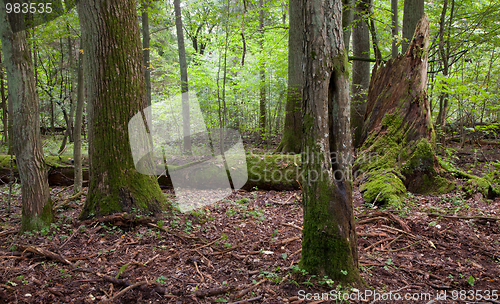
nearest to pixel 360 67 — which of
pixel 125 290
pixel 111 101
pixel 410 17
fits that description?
pixel 410 17

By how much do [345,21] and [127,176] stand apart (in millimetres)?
6514

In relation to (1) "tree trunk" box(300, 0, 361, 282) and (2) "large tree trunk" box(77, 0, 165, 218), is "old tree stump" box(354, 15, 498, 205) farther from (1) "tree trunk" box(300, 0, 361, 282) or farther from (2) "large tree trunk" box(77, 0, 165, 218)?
(2) "large tree trunk" box(77, 0, 165, 218)

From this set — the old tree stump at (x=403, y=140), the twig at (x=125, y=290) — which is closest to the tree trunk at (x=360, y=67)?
the old tree stump at (x=403, y=140)

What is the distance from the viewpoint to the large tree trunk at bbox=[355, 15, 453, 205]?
574 cm

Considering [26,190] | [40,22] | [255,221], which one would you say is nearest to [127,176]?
[26,190]

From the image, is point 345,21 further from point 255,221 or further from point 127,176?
point 127,176

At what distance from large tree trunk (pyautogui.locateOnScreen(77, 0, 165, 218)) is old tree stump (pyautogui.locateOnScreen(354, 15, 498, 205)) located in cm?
431

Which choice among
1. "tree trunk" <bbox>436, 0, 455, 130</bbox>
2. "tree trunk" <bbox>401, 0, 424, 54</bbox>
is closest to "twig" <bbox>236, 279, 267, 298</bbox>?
"tree trunk" <bbox>401, 0, 424, 54</bbox>

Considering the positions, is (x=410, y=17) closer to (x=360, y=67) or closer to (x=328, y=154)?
(x=360, y=67)

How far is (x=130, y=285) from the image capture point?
2830 mm

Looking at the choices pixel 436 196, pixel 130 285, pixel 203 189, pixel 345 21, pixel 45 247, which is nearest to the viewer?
pixel 130 285

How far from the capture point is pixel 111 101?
4.18m

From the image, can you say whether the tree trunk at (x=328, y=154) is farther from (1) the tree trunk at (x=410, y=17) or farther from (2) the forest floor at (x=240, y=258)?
(1) the tree trunk at (x=410, y=17)

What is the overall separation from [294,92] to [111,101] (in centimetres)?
496
